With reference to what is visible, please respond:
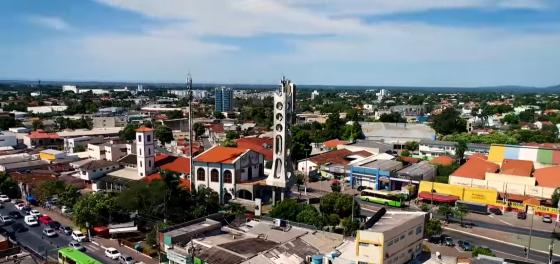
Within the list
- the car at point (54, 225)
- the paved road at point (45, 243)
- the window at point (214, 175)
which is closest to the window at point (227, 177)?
the window at point (214, 175)

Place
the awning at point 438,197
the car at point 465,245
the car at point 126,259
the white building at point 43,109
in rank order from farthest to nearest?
the white building at point 43,109, the awning at point 438,197, the car at point 465,245, the car at point 126,259

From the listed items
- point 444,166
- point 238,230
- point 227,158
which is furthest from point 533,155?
point 238,230

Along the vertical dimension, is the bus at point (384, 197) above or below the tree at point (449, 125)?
below

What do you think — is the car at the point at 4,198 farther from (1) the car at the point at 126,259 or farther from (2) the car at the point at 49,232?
(1) the car at the point at 126,259

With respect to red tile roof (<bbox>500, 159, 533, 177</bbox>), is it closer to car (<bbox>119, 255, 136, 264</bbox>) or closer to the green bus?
car (<bbox>119, 255, 136, 264</bbox>)

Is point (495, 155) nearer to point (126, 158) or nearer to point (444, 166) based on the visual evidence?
point (444, 166)
